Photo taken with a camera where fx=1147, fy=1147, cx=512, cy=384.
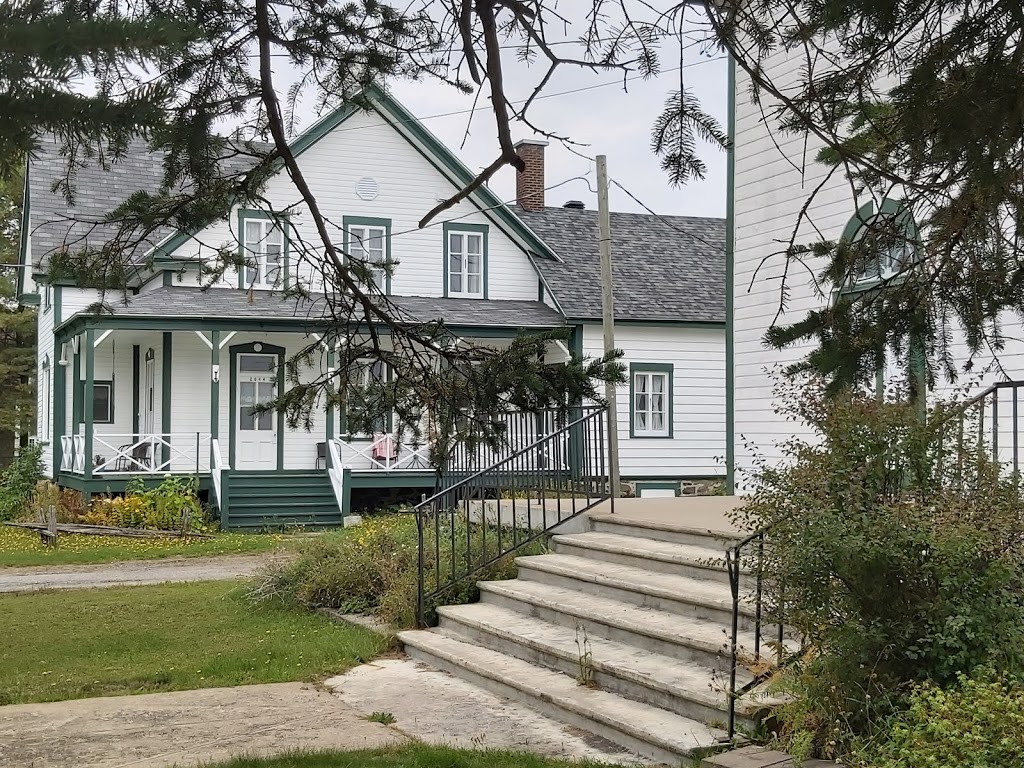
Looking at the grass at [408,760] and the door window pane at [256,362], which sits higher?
the door window pane at [256,362]

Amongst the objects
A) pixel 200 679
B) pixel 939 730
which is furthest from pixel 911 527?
pixel 200 679

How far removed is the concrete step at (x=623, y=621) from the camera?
6.78m

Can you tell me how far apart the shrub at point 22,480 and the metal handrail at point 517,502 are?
16.2 metres

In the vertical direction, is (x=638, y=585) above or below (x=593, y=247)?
below

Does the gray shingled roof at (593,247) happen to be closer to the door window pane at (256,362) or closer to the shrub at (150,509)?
the door window pane at (256,362)

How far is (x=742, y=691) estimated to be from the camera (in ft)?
19.4

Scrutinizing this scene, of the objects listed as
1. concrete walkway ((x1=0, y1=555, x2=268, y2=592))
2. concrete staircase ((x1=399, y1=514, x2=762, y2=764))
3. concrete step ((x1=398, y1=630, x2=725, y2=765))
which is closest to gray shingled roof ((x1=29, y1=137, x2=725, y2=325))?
concrete walkway ((x1=0, y1=555, x2=268, y2=592))

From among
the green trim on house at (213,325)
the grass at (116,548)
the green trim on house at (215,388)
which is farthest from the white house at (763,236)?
the green trim on house at (215,388)

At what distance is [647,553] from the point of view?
344 inches

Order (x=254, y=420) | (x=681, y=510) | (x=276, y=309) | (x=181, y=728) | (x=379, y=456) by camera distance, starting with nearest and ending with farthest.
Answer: (x=181, y=728) → (x=681, y=510) → (x=276, y=309) → (x=254, y=420) → (x=379, y=456)

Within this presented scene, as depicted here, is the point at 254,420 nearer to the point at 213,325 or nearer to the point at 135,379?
the point at 213,325

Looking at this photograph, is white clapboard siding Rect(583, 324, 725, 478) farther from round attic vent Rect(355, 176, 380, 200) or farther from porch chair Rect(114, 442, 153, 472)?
porch chair Rect(114, 442, 153, 472)

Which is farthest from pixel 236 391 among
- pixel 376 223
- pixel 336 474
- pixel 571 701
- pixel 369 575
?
pixel 571 701

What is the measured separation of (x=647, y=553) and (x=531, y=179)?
2031 cm
